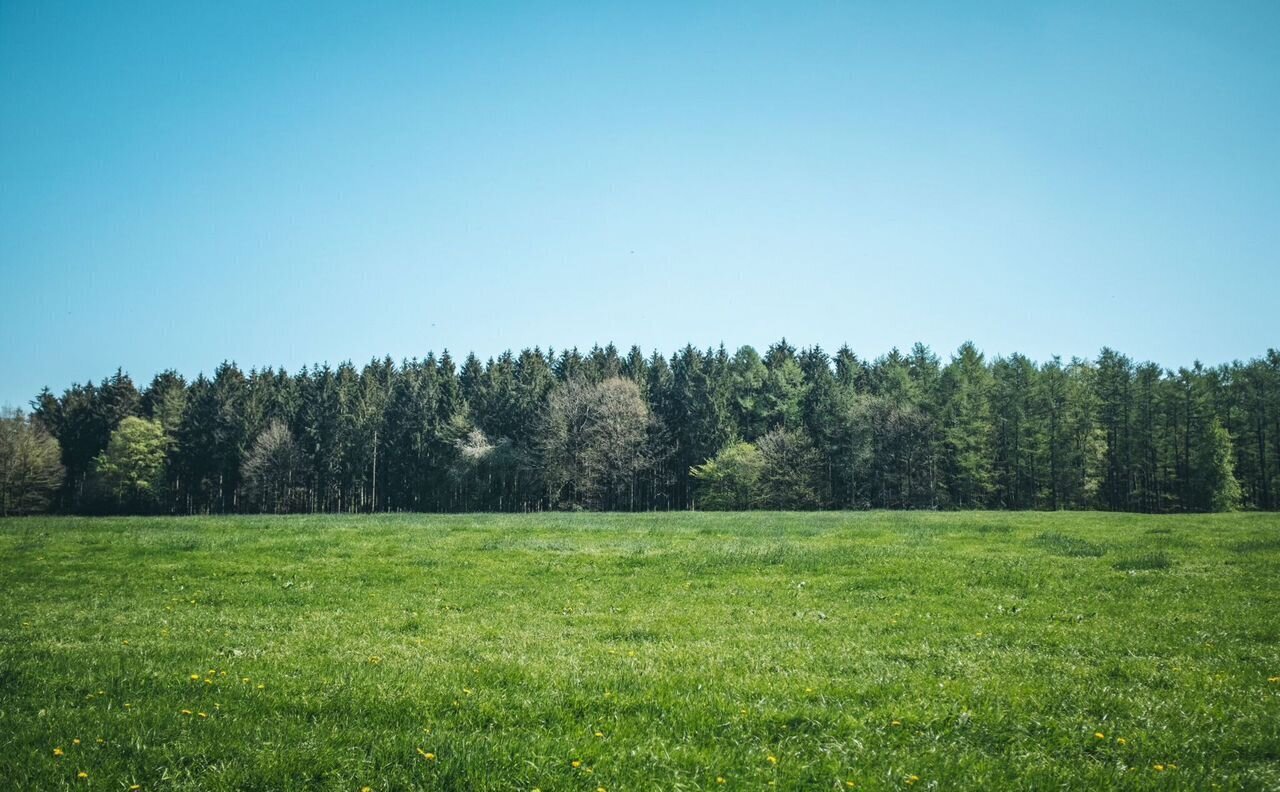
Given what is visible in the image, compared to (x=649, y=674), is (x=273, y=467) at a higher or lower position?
higher

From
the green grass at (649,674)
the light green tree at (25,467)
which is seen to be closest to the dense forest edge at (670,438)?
the light green tree at (25,467)

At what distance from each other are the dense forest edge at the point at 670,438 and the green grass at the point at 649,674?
6354cm

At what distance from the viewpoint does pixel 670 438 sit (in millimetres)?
95250

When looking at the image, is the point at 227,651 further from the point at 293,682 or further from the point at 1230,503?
the point at 1230,503

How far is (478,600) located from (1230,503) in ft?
311

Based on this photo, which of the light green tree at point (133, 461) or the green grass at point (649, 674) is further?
the light green tree at point (133, 461)

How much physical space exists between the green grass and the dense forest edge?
63.5 metres

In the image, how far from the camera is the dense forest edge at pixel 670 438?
281ft

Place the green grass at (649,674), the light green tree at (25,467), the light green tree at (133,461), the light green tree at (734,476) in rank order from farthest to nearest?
→ 1. the light green tree at (133,461)
2. the light green tree at (25,467)
3. the light green tree at (734,476)
4. the green grass at (649,674)

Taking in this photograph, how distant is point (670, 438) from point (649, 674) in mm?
84696

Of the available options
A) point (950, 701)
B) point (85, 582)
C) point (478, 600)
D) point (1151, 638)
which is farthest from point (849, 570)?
point (85, 582)

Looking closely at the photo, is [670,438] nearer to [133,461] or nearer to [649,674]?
[133,461]

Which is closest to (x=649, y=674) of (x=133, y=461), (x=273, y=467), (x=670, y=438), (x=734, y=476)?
(x=734, y=476)

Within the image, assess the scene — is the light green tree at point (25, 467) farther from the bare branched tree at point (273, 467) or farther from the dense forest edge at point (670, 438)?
the bare branched tree at point (273, 467)
